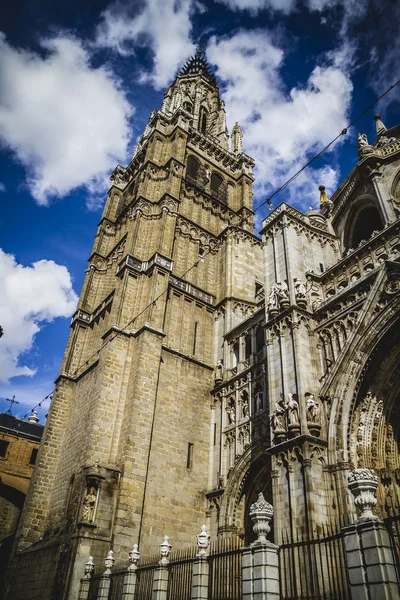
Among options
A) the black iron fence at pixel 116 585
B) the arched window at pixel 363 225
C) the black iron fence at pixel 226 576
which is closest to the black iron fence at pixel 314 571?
the black iron fence at pixel 226 576

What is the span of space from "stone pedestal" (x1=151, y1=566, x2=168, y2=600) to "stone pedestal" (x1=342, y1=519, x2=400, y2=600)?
569 centimetres

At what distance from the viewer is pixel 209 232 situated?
2911 cm

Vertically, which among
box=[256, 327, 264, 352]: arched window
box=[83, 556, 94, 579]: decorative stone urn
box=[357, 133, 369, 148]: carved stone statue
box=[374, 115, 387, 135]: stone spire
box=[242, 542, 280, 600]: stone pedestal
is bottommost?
box=[242, 542, 280, 600]: stone pedestal

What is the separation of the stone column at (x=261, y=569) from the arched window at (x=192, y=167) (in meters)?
27.2

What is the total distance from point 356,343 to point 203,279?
1377cm

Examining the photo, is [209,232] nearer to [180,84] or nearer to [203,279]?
[203,279]

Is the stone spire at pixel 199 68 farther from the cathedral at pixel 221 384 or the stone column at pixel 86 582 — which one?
the stone column at pixel 86 582

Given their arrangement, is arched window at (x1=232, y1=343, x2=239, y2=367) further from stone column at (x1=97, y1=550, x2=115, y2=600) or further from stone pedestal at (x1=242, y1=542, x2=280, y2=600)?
stone pedestal at (x1=242, y1=542, x2=280, y2=600)

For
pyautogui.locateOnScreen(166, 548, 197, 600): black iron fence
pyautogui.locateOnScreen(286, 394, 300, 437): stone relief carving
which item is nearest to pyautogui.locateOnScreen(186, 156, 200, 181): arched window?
pyautogui.locateOnScreen(286, 394, 300, 437): stone relief carving

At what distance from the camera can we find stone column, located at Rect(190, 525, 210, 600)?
976 cm

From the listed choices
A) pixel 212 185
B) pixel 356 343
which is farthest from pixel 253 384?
pixel 212 185

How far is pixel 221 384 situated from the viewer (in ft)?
68.9

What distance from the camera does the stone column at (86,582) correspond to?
13.8 metres

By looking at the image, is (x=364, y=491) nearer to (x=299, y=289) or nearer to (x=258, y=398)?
A: (x=299, y=289)
